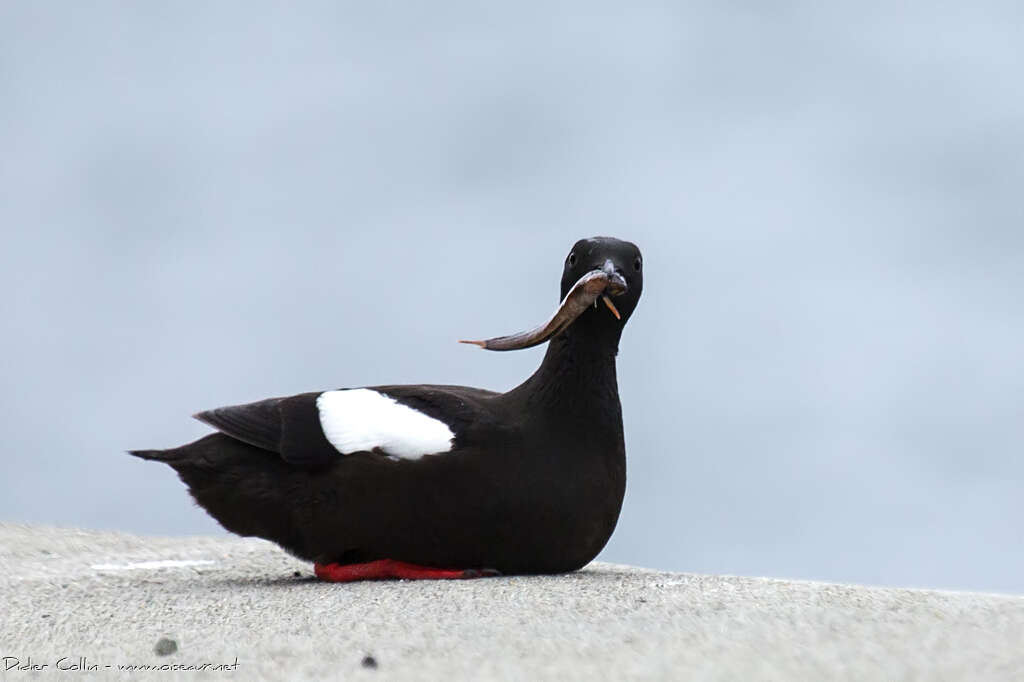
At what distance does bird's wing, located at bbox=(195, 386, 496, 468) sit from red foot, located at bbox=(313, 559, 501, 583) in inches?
16.4

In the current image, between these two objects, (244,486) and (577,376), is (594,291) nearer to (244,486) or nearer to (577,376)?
(577,376)

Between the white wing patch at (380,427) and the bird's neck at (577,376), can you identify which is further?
the bird's neck at (577,376)

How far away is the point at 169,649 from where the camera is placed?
4316 mm

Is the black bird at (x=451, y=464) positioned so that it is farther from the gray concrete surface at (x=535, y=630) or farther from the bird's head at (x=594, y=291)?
the gray concrete surface at (x=535, y=630)

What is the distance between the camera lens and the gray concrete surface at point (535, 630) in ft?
12.8

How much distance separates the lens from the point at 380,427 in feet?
17.6

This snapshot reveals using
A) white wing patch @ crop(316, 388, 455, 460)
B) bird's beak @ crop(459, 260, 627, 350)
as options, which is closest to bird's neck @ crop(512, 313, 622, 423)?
bird's beak @ crop(459, 260, 627, 350)

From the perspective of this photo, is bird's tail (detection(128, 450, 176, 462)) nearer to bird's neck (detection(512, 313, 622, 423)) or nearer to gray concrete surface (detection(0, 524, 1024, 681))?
gray concrete surface (detection(0, 524, 1024, 681))

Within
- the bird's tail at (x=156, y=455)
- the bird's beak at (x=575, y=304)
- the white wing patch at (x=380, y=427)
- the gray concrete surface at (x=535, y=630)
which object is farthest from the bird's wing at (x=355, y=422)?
the gray concrete surface at (x=535, y=630)

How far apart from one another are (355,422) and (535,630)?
1496 mm

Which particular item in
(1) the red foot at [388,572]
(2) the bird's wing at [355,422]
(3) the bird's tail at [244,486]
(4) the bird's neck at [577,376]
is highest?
(4) the bird's neck at [577,376]

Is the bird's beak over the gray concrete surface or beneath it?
over

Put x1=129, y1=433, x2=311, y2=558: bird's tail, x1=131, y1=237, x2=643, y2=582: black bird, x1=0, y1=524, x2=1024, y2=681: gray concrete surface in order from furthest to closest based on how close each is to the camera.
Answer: x1=129, y1=433, x2=311, y2=558: bird's tail, x1=131, y1=237, x2=643, y2=582: black bird, x1=0, y1=524, x2=1024, y2=681: gray concrete surface

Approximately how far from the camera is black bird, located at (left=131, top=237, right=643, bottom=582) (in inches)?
206
